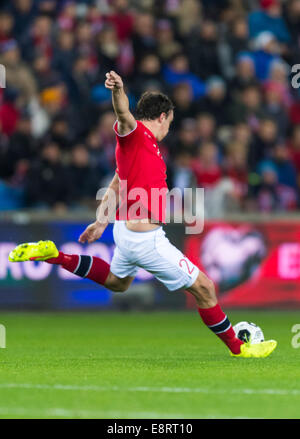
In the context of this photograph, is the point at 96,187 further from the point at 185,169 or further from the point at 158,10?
the point at 158,10

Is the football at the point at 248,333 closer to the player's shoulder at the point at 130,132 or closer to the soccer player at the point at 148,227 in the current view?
the soccer player at the point at 148,227

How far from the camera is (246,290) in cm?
1584

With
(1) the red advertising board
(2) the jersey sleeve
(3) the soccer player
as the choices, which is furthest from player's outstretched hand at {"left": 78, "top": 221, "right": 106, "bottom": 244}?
(1) the red advertising board

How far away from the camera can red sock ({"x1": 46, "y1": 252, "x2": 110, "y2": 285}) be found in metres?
9.34

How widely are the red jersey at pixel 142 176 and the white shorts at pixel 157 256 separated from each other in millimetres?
146

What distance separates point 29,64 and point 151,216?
392 inches

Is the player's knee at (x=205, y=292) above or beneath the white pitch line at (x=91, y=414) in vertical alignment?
above

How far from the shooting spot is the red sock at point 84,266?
934cm

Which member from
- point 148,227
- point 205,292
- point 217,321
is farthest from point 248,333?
point 148,227

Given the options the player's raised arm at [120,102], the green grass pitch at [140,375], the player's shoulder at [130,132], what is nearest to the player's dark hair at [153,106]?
the player's shoulder at [130,132]

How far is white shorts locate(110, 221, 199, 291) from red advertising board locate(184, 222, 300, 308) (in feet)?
22.1

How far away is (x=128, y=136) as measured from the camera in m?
8.69

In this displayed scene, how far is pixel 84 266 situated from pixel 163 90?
26.7 ft

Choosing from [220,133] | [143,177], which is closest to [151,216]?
[143,177]
